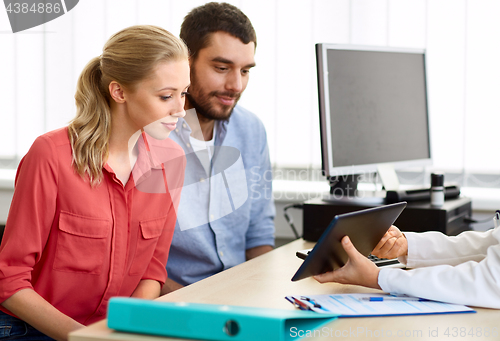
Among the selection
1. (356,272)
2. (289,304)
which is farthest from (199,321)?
(356,272)

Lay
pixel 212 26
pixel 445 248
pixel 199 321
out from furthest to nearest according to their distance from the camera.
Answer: pixel 212 26 < pixel 445 248 < pixel 199 321

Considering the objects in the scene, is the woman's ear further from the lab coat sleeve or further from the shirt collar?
the lab coat sleeve

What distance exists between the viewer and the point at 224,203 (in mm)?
1599

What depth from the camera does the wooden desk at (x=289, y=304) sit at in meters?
0.76

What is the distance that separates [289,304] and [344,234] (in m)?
0.16

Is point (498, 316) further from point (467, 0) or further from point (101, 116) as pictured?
point (467, 0)

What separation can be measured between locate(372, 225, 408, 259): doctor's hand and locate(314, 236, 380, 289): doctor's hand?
16cm

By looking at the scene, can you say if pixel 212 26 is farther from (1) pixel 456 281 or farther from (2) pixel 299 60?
(1) pixel 456 281

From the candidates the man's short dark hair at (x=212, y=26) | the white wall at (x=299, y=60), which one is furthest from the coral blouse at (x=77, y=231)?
the white wall at (x=299, y=60)

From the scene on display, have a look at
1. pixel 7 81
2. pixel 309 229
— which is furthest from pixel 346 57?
pixel 7 81

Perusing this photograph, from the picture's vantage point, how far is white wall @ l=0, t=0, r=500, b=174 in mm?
1967

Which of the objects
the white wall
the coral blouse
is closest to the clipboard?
the coral blouse

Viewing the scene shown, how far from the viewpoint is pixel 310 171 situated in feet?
7.10

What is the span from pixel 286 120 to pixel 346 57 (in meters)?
0.74
